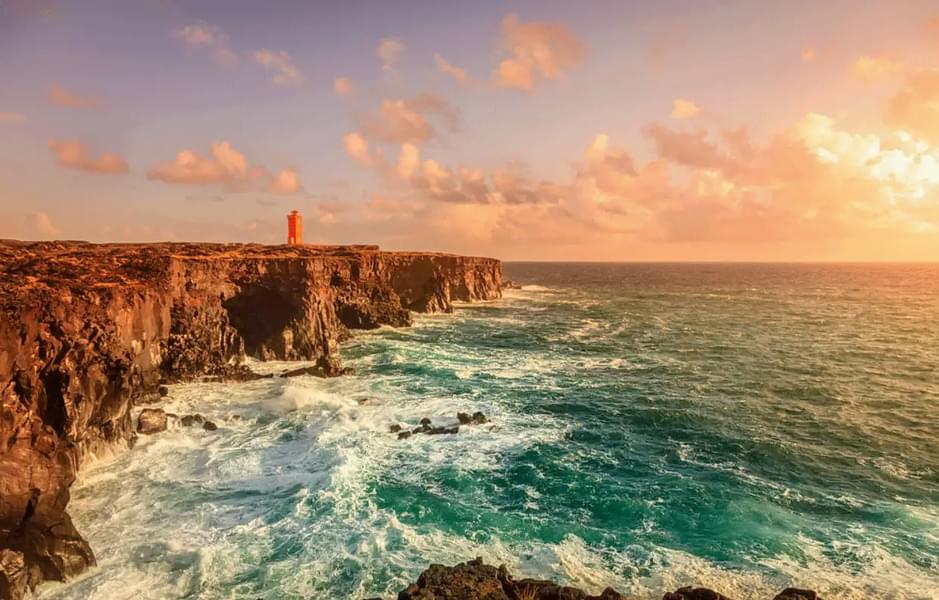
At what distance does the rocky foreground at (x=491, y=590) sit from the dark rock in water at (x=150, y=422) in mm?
24898

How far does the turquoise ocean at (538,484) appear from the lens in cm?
2053

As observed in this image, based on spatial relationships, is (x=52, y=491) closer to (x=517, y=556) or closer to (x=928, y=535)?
(x=517, y=556)

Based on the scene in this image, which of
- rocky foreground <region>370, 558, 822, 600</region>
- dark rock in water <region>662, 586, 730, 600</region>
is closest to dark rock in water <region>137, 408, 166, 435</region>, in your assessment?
rocky foreground <region>370, 558, 822, 600</region>

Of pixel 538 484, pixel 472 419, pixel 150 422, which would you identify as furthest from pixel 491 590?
pixel 150 422

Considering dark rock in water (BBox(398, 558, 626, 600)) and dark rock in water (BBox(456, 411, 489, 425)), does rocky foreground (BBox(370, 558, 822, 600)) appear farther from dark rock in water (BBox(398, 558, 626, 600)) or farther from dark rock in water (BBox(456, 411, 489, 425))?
dark rock in water (BBox(456, 411, 489, 425))

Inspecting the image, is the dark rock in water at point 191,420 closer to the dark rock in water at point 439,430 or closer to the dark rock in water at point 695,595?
the dark rock in water at point 439,430

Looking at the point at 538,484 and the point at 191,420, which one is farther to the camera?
the point at 191,420

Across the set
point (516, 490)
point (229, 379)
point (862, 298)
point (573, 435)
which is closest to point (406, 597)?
point (516, 490)

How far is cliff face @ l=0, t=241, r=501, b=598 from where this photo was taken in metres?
20.9

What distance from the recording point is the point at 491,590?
54.4 feet

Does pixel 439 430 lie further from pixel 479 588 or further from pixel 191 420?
pixel 479 588

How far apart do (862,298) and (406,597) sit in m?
164

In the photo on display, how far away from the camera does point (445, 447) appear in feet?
109

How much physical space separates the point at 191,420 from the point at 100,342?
824 cm
